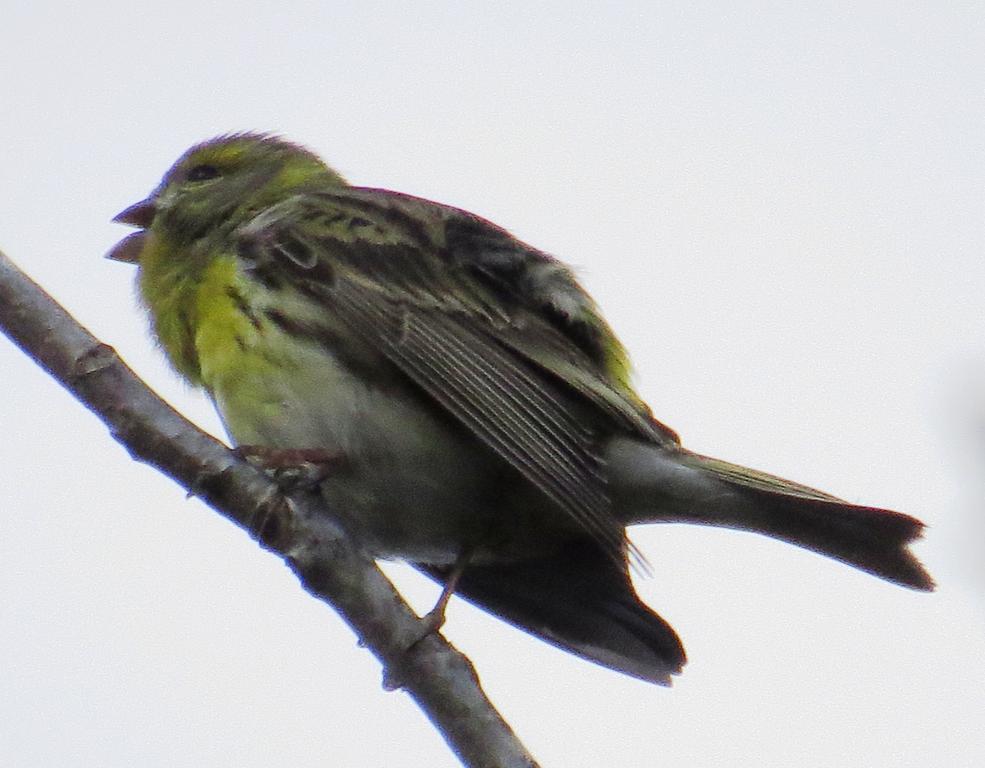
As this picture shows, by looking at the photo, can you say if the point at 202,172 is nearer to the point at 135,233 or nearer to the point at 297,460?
the point at 135,233

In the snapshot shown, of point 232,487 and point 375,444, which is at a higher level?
point 375,444

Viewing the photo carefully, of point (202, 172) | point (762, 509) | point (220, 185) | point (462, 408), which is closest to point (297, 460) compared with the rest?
point (462, 408)

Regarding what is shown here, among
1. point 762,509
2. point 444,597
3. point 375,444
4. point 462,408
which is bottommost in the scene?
point 444,597

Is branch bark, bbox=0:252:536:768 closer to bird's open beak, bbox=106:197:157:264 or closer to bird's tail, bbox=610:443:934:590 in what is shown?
bird's tail, bbox=610:443:934:590

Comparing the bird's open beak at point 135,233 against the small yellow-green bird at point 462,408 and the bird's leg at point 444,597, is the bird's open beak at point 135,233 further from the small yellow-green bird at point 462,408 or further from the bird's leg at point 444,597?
the bird's leg at point 444,597

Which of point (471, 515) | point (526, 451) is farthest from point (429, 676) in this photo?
point (471, 515)
